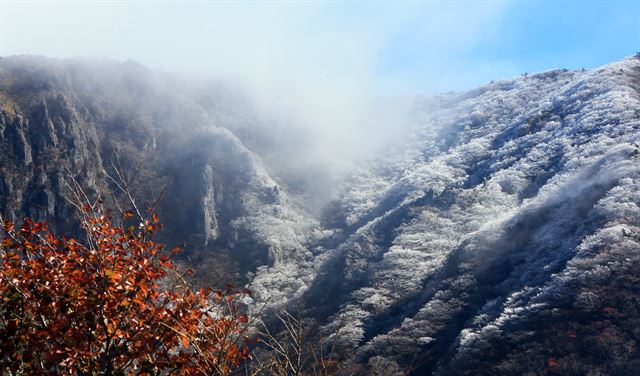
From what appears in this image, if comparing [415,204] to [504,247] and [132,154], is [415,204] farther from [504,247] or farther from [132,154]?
[132,154]

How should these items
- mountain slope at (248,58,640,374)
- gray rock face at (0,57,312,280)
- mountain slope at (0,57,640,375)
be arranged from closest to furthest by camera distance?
mountain slope at (248,58,640,374)
mountain slope at (0,57,640,375)
gray rock face at (0,57,312,280)

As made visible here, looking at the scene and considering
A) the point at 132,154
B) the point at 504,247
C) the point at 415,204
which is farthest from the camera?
the point at 132,154

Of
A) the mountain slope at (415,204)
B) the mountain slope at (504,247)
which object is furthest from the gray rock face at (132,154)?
the mountain slope at (504,247)

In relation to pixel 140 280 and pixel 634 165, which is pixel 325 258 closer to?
pixel 634 165

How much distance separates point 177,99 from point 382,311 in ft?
A: 186

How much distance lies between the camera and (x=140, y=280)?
25.2ft

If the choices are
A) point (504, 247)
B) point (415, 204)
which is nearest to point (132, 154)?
point (415, 204)

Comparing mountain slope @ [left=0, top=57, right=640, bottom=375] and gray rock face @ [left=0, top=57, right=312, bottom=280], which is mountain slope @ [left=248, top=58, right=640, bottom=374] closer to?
mountain slope @ [left=0, top=57, right=640, bottom=375]

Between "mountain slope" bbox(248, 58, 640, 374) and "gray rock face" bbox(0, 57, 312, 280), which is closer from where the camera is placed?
"mountain slope" bbox(248, 58, 640, 374)

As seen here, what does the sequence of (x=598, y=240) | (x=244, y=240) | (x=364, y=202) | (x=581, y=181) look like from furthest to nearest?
(x=364, y=202)
(x=244, y=240)
(x=581, y=181)
(x=598, y=240)

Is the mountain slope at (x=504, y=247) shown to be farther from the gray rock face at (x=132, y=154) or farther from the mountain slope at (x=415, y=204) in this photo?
the gray rock face at (x=132, y=154)

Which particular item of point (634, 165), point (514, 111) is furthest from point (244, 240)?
point (514, 111)

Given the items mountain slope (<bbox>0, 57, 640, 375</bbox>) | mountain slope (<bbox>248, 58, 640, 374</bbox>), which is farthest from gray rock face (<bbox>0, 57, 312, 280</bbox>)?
mountain slope (<bbox>248, 58, 640, 374</bbox>)

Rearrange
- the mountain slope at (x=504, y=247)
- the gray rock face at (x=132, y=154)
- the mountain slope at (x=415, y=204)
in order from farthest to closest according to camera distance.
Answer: the gray rock face at (x=132, y=154) → the mountain slope at (x=415, y=204) → the mountain slope at (x=504, y=247)
